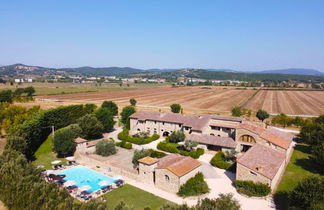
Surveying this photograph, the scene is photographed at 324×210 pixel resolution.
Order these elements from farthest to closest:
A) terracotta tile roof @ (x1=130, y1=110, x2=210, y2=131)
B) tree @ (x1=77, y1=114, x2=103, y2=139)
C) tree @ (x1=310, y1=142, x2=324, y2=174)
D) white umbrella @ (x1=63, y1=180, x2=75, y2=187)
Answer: terracotta tile roof @ (x1=130, y1=110, x2=210, y2=131), tree @ (x1=77, y1=114, x2=103, y2=139), tree @ (x1=310, y1=142, x2=324, y2=174), white umbrella @ (x1=63, y1=180, x2=75, y2=187)

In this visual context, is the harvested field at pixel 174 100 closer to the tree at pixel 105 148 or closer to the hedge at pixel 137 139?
the hedge at pixel 137 139

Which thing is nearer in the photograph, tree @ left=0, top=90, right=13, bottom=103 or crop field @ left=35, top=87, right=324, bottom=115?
tree @ left=0, top=90, right=13, bottom=103

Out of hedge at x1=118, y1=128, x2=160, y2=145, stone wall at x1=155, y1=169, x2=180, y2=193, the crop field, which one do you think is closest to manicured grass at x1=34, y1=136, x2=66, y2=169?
hedge at x1=118, y1=128, x2=160, y2=145

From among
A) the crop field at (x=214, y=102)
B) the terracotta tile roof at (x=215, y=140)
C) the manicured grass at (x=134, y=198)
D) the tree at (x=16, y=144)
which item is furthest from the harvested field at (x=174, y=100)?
the tree at (x=16, y=144)

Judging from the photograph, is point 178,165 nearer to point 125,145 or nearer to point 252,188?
point 252,188

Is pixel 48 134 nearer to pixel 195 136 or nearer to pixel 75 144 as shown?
pixel 75 144

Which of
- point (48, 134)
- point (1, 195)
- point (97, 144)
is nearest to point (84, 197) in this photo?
point (1, 195)

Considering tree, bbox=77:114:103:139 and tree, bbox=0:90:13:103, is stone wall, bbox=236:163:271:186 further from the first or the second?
tree, bbox=0:90:13:103
